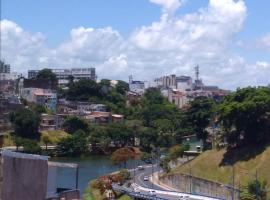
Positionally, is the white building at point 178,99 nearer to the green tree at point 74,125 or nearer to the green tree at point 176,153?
the green tree at point 74,125

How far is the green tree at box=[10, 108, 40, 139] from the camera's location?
6740cm

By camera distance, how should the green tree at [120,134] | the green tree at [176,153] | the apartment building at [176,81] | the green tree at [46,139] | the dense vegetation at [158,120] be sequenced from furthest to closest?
the apartment building at [176,81] → the green tree at [120,134] → the green tree at [46,139] → the green tree at [176,153] → the dense vegetation at [158,120]

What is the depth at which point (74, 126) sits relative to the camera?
72.5 metres

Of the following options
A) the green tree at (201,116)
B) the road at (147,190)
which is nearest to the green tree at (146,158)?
the green tree at (201,116)

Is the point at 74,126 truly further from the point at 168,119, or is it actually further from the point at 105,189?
the point at 105,189

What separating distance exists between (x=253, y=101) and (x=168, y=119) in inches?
1401

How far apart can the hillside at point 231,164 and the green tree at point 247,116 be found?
4.01 feet

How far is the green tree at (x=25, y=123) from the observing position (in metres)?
67.4

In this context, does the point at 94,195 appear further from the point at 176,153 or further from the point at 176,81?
the point at 176,81

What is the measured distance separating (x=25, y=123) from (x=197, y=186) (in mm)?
30506

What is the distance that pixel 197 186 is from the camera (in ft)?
135

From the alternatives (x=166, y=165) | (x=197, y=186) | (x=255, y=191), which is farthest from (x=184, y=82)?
(x=255, y=191)

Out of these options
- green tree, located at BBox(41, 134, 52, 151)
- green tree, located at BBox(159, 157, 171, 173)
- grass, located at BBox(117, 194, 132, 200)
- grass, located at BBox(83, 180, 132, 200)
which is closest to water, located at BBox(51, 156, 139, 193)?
grass, located at BBox(83, 180, 132, 200)

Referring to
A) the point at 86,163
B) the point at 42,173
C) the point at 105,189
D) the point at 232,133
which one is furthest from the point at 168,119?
the point at 42,173
